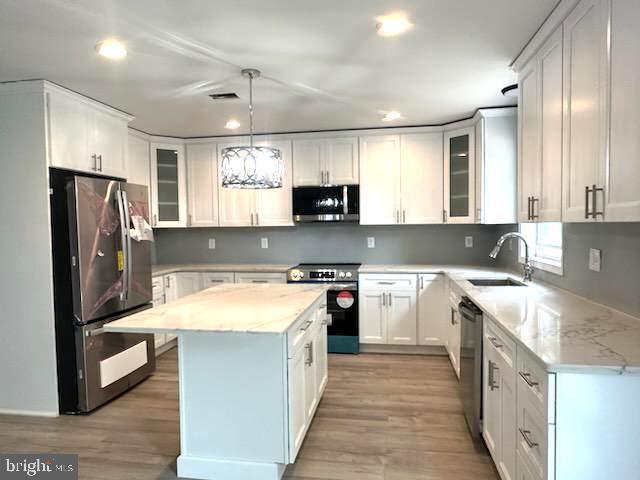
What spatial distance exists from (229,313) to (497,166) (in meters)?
2.78

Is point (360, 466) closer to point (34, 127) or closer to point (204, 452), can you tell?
point (204, 452)

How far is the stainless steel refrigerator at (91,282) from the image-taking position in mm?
2857

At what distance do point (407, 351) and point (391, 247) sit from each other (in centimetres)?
118

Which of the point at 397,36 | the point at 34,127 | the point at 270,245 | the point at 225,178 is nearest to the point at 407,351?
the point at 270,245

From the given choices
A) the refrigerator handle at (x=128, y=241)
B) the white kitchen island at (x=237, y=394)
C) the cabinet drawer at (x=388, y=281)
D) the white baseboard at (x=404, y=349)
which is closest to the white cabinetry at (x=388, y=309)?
the cabinet drawer at (x=388, y=281)

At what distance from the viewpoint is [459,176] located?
4.12 meters

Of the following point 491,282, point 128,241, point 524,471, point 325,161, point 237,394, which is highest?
point 325,161

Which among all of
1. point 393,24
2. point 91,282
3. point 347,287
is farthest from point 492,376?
point 91,282

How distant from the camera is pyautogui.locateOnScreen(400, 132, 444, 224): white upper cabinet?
4277 mm

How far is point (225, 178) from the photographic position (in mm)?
2477

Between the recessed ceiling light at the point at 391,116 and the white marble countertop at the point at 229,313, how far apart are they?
1807 mm

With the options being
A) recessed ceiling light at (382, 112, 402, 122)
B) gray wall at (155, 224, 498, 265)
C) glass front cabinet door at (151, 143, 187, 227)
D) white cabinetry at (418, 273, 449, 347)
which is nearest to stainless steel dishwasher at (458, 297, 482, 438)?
white cabinetry at (418, 273, 449, 347)

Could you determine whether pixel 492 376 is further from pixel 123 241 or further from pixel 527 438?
pixel 123 241

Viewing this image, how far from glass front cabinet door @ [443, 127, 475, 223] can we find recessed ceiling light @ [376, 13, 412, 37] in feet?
6.80
